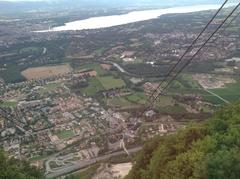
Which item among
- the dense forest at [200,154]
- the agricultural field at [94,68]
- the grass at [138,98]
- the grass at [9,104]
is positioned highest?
the dense forest at [200,154]

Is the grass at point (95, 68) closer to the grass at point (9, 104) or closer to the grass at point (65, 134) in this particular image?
the grass at point (9, 104)

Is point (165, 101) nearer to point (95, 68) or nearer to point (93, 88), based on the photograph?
point (93, 88)

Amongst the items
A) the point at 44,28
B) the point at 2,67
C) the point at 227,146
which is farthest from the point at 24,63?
the point at 227,146

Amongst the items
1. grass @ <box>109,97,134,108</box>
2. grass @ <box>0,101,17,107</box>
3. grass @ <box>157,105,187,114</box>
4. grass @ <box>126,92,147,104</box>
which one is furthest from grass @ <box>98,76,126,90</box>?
grass @ <box>0,101,17,107</box>

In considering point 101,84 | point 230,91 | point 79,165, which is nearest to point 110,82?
point 101,84

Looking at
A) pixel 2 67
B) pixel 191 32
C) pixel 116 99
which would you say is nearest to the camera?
pixel 116 99

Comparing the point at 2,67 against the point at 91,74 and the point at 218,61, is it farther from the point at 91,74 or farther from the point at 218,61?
the point at 218,61

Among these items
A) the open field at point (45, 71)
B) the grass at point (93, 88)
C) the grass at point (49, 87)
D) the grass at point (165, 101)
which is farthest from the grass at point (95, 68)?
the grass at point (165, 101)
